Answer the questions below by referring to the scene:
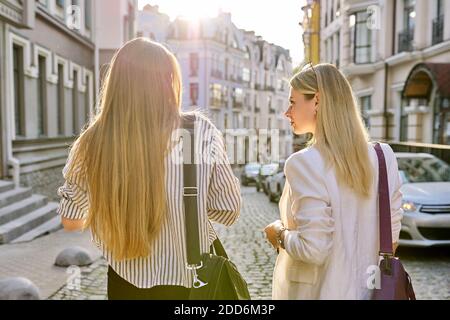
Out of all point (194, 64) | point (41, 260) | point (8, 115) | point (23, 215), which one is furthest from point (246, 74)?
point (41, 260)

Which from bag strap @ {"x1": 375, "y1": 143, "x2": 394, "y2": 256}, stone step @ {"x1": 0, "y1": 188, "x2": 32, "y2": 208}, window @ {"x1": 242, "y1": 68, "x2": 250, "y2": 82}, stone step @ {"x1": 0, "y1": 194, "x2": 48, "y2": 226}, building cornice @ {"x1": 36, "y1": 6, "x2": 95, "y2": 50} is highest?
window @ {"x1": 242, "y1": 68, "x2": 250, "y2": 82}

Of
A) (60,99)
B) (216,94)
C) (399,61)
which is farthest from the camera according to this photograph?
(216,94)

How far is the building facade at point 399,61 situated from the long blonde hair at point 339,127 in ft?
32.1

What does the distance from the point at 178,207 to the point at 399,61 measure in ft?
53.8

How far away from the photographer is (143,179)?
5.72 ft

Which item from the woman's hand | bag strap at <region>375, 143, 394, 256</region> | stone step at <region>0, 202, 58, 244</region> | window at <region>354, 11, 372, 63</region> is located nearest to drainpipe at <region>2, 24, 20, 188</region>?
stone step at <region>0, 202, 58, 244</region>

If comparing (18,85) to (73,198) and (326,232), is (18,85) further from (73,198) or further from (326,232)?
(326,232)

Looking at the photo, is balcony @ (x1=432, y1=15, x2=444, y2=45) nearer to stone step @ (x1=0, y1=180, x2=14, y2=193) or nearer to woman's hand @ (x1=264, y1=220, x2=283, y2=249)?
stone step @ (x1=0, y1=180, x2=14, y2=193)

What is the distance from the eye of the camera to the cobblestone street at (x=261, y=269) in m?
5.00

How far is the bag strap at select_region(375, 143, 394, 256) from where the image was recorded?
1.84 metres

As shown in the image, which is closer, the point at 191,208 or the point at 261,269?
the point at 191,208

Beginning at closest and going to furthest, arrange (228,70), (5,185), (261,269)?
Answer: (261,269) → (5,185) → (228,70)

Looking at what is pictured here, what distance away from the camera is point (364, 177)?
1812 mm

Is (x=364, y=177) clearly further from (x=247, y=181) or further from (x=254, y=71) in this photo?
(x=254, y=71)
